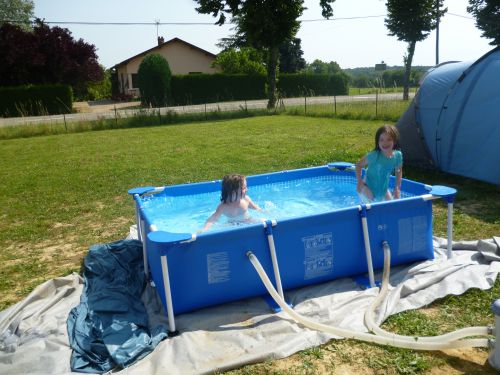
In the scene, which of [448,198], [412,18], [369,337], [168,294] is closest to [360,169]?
[448,198]

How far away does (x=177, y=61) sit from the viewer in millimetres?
44875

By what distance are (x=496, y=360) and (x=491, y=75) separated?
19.3 ft

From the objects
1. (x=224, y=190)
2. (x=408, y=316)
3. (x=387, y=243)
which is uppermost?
(x=224, y=190)

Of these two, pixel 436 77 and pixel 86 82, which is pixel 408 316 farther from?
pixel 86 82

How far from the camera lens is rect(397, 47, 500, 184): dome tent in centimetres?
707

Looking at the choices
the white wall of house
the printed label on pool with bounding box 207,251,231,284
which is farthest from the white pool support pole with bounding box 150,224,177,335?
the white wall of house

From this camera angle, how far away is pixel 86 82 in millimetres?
35031

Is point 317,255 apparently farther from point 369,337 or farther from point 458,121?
point 458,121

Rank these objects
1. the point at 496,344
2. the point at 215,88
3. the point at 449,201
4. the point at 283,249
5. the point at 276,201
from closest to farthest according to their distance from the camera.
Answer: the point at 496,344, the point at 283,249, the point at 449,201, the point at 276,201, the point at 215,88

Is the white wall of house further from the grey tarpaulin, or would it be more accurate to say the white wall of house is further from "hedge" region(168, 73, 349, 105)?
the grey tarpaulin

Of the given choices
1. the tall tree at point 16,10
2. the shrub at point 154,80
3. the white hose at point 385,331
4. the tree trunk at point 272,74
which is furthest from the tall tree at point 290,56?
the white hose at point 385,331

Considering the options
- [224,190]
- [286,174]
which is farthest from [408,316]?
[286,174]

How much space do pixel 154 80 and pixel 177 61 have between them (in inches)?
516

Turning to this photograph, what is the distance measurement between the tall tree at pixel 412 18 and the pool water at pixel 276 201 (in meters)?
22.8
